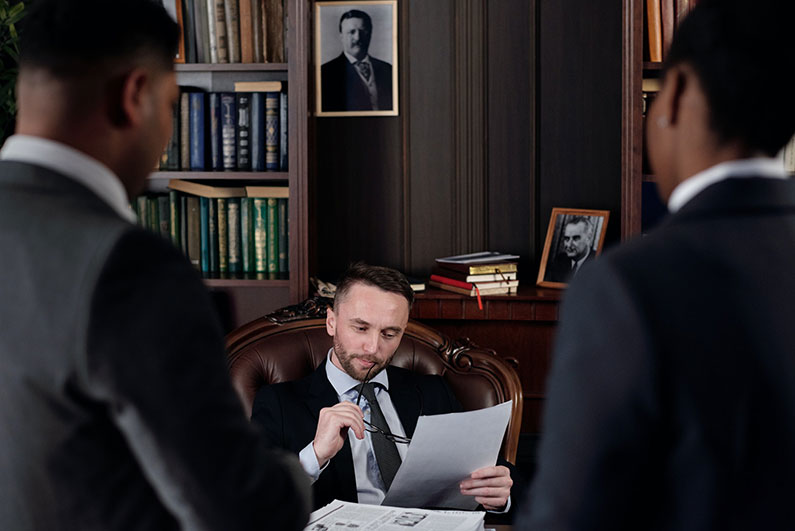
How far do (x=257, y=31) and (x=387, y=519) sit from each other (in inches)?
82.4

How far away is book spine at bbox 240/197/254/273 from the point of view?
10.5 feet

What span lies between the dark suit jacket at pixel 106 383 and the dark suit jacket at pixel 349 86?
106 inches

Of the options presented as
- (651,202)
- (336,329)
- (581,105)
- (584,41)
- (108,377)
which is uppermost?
(584,41)

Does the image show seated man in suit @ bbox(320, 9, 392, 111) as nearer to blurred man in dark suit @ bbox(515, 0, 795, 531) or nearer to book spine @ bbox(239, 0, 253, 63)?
book spine @ bbox(239, 0, 253, 63)

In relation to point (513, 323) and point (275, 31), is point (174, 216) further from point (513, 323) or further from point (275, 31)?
point (513, 323)

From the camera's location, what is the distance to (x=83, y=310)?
0.75 metres

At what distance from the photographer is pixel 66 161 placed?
0.84 metres

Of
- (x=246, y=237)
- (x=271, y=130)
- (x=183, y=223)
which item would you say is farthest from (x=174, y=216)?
(x=271, y=130)

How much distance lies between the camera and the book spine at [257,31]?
3111 millimetres

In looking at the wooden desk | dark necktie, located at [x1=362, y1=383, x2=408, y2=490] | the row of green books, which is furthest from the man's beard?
the row of green books

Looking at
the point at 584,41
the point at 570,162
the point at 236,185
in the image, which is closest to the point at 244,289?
the point at 236,185

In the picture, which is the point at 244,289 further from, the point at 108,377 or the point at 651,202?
the point at 108,377

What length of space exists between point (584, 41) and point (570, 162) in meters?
0.50

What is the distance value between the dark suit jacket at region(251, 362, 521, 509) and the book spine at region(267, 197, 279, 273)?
0.90m
